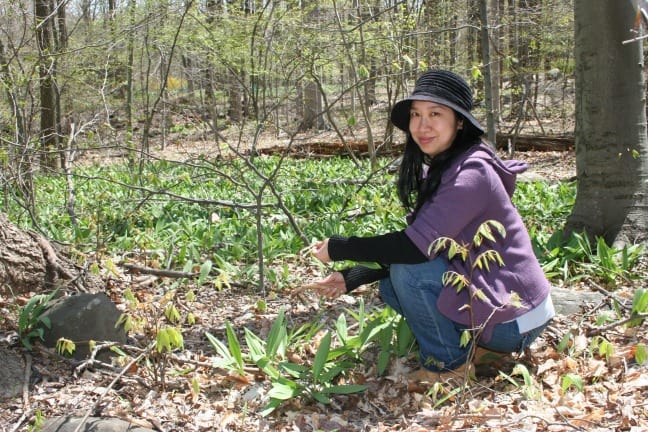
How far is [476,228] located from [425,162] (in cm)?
41

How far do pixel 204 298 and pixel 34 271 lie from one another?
0.99 meters

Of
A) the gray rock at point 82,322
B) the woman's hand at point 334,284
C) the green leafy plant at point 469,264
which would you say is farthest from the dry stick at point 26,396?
the green leafy plant at point 469,264

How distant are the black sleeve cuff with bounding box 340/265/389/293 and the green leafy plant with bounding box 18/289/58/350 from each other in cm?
138

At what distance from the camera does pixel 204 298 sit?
3691mm

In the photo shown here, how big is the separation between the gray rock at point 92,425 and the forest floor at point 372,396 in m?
0.04

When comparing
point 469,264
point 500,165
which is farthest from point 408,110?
point 469,264

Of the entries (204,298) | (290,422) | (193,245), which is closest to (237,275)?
(204,298)

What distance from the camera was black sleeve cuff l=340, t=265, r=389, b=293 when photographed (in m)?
2.57

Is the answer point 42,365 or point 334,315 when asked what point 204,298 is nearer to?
point 334,315

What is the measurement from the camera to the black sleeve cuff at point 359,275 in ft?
8.45

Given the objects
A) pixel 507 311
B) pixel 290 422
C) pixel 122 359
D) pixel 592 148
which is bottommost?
pixel 290 422

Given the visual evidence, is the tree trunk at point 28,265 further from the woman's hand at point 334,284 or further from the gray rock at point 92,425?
the woman's hand at point 334,284

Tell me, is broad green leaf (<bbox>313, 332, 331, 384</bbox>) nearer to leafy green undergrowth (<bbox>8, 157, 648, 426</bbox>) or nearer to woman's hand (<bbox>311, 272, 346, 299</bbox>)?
leafy green undergrowth (<bbox>8, 157, 648, 426</bbox>)

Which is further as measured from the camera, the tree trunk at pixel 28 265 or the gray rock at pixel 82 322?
the tree trunk at pixel 28 265
